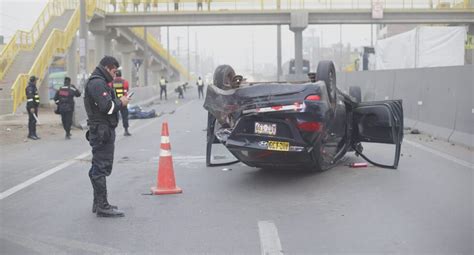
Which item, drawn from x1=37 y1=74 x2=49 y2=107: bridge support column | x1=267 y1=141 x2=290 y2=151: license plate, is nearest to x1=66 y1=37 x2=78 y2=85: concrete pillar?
x1=37 y1=74 x2=49 y2=107: bridge support column

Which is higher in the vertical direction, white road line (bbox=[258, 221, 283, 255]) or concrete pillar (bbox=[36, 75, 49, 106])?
concrete pillar (bbox=[36, 75, 49, 106])

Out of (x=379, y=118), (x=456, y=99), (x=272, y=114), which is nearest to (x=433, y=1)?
(x=456, y=99)

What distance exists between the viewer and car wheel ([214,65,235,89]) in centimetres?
917

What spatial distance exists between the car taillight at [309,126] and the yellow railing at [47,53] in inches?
648

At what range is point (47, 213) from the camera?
275 inches

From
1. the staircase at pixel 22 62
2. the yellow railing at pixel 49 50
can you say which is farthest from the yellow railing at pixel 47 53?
the staircase at pixel 22 62

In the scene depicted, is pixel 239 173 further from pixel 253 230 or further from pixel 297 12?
pixel 297 12

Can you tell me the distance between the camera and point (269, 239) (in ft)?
19.0

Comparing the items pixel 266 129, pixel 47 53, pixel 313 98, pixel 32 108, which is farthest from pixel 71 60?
pixel 313 98

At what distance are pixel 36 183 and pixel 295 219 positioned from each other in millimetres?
4426

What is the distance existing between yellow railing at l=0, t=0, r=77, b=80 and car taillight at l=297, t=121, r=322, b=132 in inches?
767

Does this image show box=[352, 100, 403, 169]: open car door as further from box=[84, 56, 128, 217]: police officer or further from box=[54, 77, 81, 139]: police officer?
box=[54, 77, 81, 139]: police officer

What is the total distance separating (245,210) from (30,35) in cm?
2395

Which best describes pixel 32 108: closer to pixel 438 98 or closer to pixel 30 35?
pixel 438 98
